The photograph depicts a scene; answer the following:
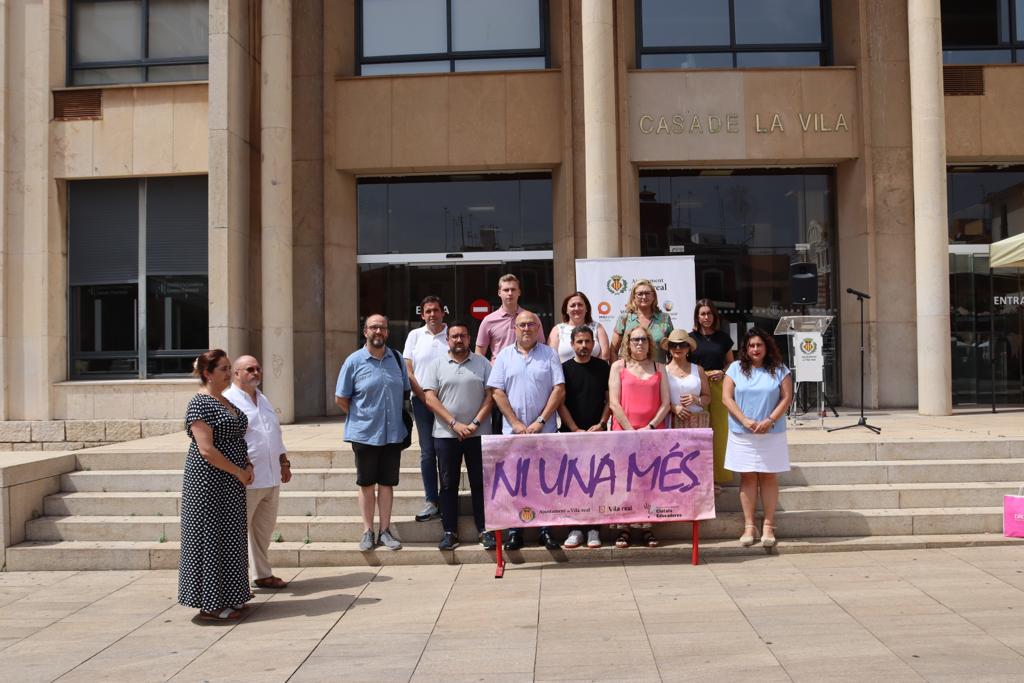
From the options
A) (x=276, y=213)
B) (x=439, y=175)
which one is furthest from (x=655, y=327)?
(x=439, y=175)

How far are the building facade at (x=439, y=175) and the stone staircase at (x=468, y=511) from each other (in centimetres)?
458

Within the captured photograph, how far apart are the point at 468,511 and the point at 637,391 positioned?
6.48 feet

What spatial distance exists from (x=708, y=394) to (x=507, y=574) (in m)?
2.44

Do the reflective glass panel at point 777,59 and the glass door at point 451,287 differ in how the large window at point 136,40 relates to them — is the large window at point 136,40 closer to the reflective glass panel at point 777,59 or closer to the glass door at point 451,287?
the glass door at point 451,287

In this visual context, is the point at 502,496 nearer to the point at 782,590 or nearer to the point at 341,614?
the point at 341,614

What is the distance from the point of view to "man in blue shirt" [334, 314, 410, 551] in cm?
751

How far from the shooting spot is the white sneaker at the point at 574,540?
7547 mm

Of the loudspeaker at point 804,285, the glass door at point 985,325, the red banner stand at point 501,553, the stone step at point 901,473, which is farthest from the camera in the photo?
the glass door at point 985,325

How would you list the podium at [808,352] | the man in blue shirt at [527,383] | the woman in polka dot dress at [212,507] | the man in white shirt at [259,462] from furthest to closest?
the podium at [808,352]
the man in blue shirt at [527,383]
the man in white shirt at [259,462]
the woman in polka dot dress at [212,507]

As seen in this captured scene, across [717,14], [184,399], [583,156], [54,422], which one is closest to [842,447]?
[583,156]

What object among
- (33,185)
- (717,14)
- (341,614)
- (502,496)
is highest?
(717,14)

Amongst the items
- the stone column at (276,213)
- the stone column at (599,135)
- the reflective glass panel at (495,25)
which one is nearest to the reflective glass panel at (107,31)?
the stone column at (276,213)

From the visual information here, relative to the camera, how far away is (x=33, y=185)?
13.9m

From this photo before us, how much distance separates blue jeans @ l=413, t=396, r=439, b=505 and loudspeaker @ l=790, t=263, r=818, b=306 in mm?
7973
